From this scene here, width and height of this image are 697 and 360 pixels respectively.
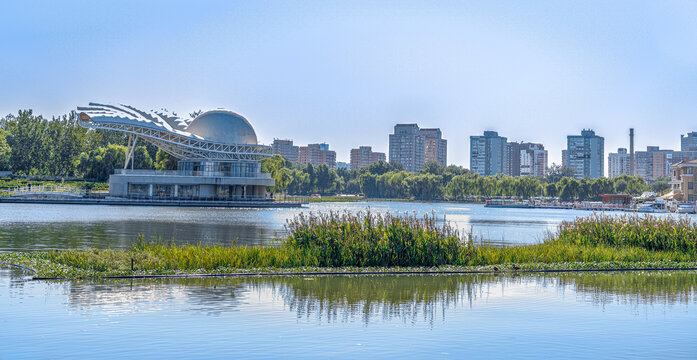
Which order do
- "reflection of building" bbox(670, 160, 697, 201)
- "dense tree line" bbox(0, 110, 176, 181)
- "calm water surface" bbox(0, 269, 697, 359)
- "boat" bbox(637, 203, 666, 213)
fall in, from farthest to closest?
"reflection of building" bbox(670, 160, 697, 201) → "boat" bbox(637, 203, 666, 213) → "dense tree line" bbox(0, 110, 176, 181) → "calm water surface" bbox(0, 269, 697, 359)

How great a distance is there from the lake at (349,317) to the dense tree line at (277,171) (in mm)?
84568

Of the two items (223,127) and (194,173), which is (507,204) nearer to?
(223,127)

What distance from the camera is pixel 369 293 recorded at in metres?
15.6

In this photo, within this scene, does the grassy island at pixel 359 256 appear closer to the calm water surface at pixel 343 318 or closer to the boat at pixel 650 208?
the calm water surface at pixel 343 318

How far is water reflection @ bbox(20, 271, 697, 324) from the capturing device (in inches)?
527

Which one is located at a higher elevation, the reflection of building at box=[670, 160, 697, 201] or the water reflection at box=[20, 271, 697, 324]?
the reflection of building at box=[670, 160, 697, 201]

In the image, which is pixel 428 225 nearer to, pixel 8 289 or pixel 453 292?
pixel 453 292

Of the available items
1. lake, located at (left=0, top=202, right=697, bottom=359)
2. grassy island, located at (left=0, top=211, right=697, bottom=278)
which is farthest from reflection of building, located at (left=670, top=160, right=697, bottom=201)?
lake, located at (left=0, top=202, right=697, bottom=359)

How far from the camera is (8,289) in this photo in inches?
591

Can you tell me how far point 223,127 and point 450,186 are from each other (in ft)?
250

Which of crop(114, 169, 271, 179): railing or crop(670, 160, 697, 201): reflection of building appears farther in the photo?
crop(670, 160, 697, 201): reflection of building

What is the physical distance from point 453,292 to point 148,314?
725 cm

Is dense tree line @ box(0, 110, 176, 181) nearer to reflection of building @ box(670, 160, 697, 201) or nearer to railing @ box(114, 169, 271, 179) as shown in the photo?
railing @ box(114, 169, 271, 179)

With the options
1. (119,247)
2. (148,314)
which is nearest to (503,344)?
(148,314)
